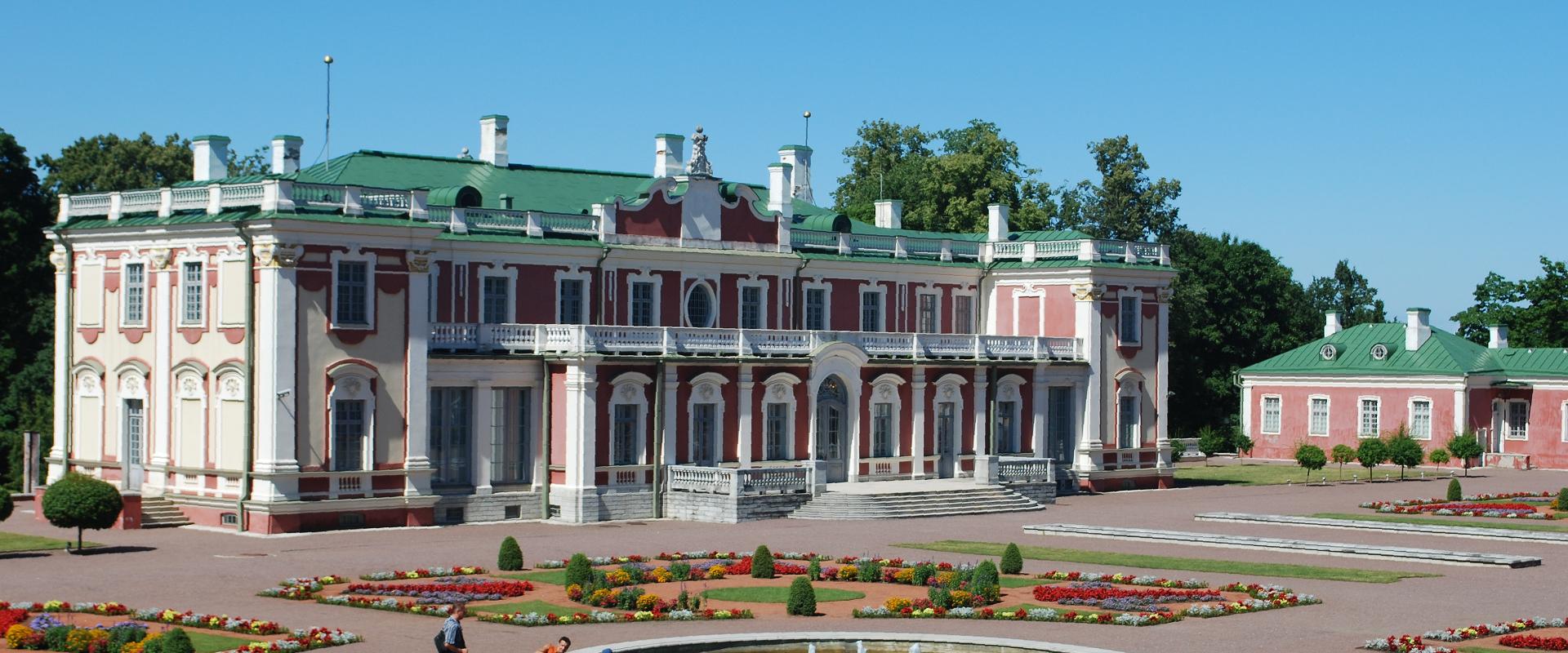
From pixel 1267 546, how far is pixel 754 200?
721 inches

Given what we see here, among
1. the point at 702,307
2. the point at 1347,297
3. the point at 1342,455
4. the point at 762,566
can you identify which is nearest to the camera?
the point at 762,566

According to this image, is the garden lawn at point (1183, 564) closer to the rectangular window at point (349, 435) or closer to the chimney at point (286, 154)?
the rectangular window at point (349, 435)

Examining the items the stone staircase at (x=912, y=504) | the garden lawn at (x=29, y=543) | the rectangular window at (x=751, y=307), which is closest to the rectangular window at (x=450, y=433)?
the stone staircase at (x=912, y=504)

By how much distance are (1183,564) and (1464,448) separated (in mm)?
35018

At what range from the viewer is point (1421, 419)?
7212 cm

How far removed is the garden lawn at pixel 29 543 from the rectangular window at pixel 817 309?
2246 cm

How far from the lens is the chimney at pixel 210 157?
48.8 m

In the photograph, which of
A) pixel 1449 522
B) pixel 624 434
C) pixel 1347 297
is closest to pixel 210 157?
pixel 624 434

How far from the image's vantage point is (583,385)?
47312mm

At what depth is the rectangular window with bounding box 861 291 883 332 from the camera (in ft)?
189

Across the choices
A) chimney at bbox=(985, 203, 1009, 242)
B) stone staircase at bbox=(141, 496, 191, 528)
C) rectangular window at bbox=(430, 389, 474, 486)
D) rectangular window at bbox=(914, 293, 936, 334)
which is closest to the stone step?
rectangular window at bbox=(430, 389, 474, 486)

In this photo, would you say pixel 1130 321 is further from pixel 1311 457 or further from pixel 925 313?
pixel 1311 457

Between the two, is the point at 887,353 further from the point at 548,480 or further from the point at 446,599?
the point at 446,599

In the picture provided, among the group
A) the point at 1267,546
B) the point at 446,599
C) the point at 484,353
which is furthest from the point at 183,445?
the point at 1267,546
